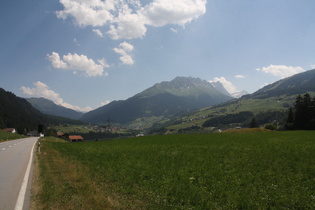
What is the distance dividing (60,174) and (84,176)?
91.7 inches

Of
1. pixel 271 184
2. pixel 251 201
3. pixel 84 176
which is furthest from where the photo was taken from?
pixel 84 176

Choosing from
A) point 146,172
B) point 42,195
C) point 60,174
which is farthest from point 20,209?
point 146,172

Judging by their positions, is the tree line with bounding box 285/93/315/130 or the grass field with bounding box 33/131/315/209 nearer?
the grass field with bounding box 33/131/315/209

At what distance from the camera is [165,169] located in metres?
17.0

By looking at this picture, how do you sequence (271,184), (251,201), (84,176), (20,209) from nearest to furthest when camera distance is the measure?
1. (20,209)
2. (251,201)
3. (271,184)
4. (84,176)

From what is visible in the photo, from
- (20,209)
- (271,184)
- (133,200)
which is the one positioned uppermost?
(20,209)

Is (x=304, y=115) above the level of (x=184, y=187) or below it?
below

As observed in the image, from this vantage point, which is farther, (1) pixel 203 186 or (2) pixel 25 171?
(2) pixel 25 171

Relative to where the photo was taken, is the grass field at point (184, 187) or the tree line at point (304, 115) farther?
the tree line at point (304, 115)

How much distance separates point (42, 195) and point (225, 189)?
9251 mm

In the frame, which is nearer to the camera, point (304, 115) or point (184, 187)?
point (184, 187)

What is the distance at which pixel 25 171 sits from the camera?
17.1 metres

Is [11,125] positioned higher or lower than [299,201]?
higher

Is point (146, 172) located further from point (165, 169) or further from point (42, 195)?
point (42, 195)
